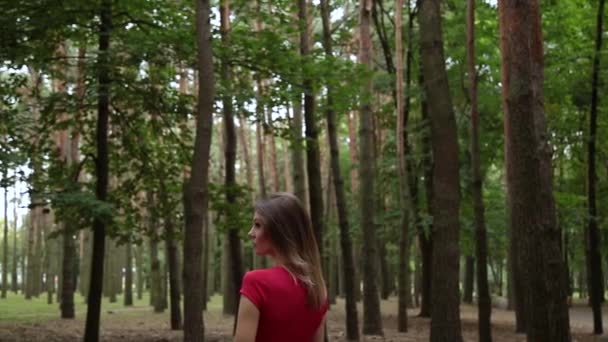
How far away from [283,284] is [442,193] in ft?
25.3

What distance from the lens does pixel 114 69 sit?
12.1m

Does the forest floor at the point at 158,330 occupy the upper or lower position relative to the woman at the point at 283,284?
lower

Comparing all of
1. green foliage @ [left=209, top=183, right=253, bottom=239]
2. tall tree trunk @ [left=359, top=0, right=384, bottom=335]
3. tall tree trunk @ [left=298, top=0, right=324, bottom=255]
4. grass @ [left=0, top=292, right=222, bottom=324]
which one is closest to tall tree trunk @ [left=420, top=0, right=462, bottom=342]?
tall tree trunk @ [left=298, top=0, right=324, bottom=255]

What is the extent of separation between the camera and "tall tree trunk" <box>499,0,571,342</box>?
6.78 m

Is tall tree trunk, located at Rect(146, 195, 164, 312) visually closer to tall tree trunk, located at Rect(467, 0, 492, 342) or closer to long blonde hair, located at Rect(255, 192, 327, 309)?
tall tree trunk, located at Rect(467, 0, 492, 342)

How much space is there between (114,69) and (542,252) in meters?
8.06

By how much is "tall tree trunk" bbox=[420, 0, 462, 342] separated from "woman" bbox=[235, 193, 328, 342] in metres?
7.40

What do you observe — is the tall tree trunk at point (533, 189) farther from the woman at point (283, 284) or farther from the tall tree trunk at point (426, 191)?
the tall tree trunk at point (426, 191)

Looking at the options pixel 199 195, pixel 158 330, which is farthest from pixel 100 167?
pixel 158 330

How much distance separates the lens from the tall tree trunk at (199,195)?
8.88m

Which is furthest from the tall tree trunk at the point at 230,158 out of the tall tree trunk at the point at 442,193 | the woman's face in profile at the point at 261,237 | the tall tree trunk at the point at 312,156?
the woman's face in profile at the point at 261,237

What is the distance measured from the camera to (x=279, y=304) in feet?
7.63

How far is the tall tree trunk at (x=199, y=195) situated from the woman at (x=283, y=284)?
6.41 metres

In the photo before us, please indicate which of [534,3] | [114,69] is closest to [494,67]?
[114,69]
